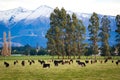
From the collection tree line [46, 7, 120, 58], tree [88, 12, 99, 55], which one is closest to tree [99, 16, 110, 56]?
tree line [46, 7, 120, 58]

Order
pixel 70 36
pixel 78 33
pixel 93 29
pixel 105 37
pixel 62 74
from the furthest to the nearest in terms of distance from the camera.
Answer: pixel 105 37, pixel 93 29, pixel 78 33, pixel 70 36, pixel 62 74

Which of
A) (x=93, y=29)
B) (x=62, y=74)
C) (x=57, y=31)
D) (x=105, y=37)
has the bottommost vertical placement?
(x=62, y=74)

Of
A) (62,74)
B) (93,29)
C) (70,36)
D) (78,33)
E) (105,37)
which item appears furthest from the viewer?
(105,37)

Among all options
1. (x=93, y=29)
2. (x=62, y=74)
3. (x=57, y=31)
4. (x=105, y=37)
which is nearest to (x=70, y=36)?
(x=57, y=31)

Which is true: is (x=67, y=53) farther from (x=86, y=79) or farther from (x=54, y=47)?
(x=86, y=79)

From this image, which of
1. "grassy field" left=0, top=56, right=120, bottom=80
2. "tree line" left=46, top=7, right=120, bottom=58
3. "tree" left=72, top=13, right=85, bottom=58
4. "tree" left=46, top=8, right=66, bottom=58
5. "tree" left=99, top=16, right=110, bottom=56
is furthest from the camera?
"tree" left=72, top=13, right=85, bottom=58

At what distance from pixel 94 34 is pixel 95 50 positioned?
7.75 meters

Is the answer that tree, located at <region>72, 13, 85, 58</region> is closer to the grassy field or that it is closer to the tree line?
the tree line

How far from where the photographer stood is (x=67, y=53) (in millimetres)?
110500

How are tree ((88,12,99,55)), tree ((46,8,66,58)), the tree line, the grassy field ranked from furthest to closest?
tree ((88,12,99,55)), the tree line, tree ((46,8,66,58)), the grassy field

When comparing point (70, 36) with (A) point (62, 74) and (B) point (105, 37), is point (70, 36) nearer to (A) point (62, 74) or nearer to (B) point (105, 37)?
(B) point (105, 37)

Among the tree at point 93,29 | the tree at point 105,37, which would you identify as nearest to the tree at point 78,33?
the tree at point 93,29

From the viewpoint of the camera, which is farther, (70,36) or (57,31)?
(70,36)

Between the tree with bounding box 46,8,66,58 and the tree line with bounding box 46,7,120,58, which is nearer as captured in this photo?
the tree with bounding box 46,8,66,58
